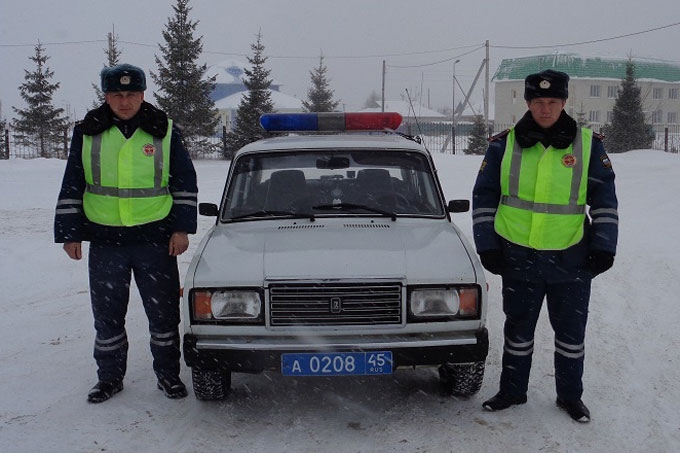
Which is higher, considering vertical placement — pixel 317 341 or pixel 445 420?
pixel 317 341

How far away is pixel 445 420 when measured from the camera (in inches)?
160

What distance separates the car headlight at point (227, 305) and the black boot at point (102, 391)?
3.35ft

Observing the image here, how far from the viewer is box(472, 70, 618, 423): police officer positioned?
12.9ft

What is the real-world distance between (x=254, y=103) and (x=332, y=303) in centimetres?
2820

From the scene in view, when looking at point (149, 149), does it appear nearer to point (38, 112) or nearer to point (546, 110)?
point (546, 110)

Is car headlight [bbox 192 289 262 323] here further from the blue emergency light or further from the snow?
the blue emergency light

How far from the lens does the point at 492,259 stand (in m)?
4.07

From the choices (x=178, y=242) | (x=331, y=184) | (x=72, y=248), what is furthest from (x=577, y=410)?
(x=72, y=248)

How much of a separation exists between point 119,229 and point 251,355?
1.28 metres

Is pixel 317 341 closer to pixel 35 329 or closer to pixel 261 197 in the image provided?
pixel 261 197

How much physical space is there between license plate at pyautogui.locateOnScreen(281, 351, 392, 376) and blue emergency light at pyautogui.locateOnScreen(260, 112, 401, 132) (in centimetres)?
278

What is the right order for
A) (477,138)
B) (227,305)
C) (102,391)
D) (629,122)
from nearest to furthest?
1. (227,305)
2. (102,391)
3. (477,138)
4. (629,122)

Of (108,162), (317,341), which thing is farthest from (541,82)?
(108,162)

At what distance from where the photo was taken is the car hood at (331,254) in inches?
149
